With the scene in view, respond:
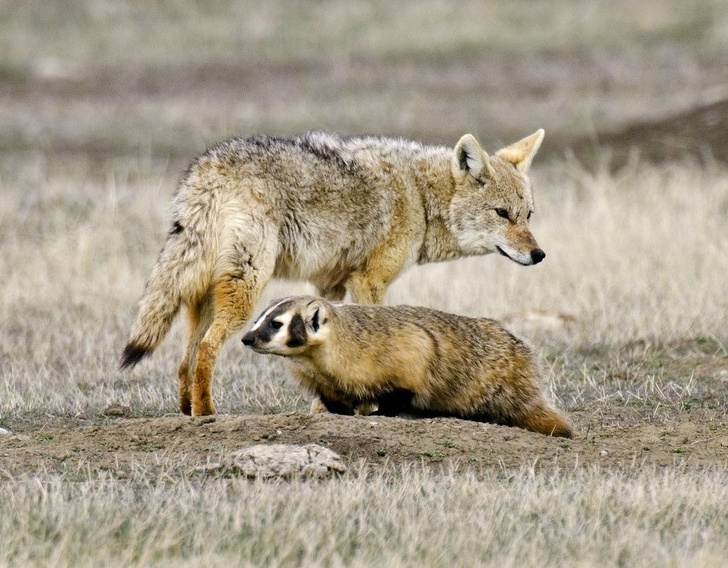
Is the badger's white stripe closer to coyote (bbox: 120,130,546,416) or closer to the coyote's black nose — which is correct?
coyote (bbox: 120,130,546,416)

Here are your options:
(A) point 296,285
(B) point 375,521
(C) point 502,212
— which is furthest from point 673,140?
(B) point 375,521

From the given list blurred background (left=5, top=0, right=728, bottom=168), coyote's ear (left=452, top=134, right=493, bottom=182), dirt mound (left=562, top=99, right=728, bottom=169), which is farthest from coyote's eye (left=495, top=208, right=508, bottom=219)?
blurred background (left=5, top=0, right=728, bottom=168)

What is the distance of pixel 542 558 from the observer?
5004mm

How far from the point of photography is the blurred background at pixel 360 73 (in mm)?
22875

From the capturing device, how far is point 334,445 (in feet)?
21.7

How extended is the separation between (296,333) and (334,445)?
652 millimetres

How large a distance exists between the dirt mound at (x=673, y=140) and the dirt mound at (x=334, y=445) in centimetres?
970

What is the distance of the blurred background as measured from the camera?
2288 cm

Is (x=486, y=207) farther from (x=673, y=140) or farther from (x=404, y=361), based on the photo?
(x=673, y=140)

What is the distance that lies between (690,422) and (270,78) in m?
24.6

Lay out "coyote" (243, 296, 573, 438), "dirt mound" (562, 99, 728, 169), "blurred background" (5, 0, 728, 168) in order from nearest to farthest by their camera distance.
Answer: "coyote" (243, 296, 573, 438) → "dirt mound" (562, 99, 728, 169) → "blurred background" (5, 0, 728, 168)

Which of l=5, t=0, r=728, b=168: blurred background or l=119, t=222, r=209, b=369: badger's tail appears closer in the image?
l=119, t=222, r=209, b=369: badger's tail

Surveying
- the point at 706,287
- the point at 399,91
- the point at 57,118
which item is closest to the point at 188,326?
the point at 706,287

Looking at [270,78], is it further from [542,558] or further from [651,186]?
[542,558]
